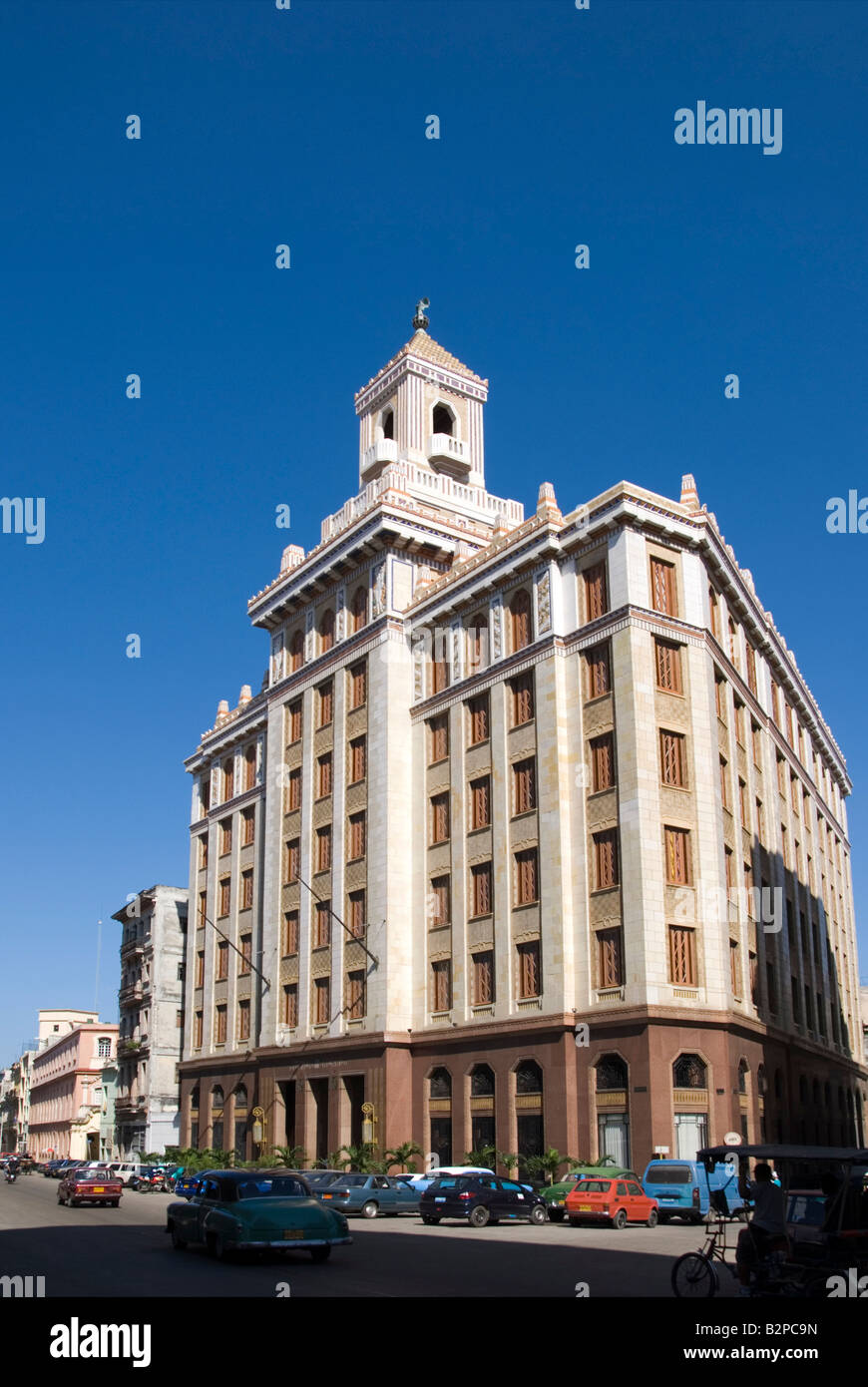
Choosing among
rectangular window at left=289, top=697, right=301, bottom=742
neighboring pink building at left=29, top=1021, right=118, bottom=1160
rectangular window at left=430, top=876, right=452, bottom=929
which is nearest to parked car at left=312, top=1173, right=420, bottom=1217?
rectangular window at left=430, top=876, right=452, bottom=929

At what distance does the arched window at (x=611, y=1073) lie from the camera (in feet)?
132

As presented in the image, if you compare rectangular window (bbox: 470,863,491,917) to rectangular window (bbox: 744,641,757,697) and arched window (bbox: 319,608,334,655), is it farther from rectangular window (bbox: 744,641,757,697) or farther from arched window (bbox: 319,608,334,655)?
arched window (bbox: 319,608,334,655)

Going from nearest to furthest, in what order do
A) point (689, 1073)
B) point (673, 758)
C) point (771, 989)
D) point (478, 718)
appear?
point (689, 1073) → point (673, 758) → point (771, 989) → point (478, 718)

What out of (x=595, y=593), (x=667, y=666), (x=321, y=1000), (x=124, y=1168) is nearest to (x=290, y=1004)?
(x=321, y=1000)

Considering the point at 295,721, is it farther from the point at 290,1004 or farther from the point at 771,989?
the point at 771,989

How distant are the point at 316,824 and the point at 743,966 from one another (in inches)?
841

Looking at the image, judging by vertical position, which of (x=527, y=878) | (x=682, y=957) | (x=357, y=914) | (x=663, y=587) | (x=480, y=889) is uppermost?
(x=663, y=587)

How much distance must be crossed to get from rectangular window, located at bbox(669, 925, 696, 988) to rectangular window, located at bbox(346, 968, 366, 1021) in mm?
15535

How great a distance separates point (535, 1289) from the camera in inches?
674

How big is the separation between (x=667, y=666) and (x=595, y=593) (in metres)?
3.77

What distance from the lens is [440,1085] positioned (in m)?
48.4

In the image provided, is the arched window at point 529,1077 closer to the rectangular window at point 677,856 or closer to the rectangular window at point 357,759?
the rectangular window at point 677,856

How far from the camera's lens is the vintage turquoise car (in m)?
20.7
